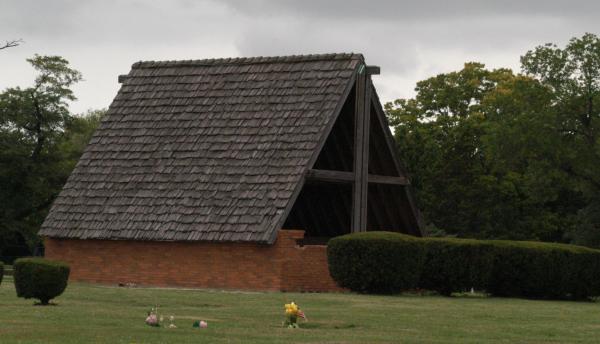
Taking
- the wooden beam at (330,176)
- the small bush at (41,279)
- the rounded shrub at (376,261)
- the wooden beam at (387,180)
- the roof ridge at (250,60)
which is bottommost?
the small bush at (41,279)

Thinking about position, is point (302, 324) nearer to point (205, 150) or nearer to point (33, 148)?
point (205, 150)

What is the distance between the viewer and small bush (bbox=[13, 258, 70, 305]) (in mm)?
25438

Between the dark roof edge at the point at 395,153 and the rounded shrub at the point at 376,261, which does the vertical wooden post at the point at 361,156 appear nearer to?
the dark roof edge at the point at 395,153

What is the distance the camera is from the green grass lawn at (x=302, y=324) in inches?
764

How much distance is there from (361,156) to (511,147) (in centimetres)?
2902

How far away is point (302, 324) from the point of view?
22016 mm

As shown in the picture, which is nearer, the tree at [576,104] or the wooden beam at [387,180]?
the wooden beam at [387,180]

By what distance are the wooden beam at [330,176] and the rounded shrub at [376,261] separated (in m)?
3.67

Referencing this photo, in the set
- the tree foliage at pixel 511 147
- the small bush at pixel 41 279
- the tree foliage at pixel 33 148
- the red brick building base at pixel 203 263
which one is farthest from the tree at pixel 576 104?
the small bush at pixel 41 279

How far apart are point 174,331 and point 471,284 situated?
14.8 m

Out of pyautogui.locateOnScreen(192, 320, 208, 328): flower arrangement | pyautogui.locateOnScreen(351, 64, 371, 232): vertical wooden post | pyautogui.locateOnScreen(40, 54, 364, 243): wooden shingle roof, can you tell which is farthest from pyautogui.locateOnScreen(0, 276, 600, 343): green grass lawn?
pyautogui.locateOnScreen(351, 64, 371, 232): vertical wooden post

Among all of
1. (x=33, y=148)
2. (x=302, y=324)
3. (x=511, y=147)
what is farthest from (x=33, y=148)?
(x=302, y=324)

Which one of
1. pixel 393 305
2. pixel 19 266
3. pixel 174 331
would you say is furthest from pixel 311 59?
pixel 174 331

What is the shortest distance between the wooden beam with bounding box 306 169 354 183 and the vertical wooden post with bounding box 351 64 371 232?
35 centimetres
